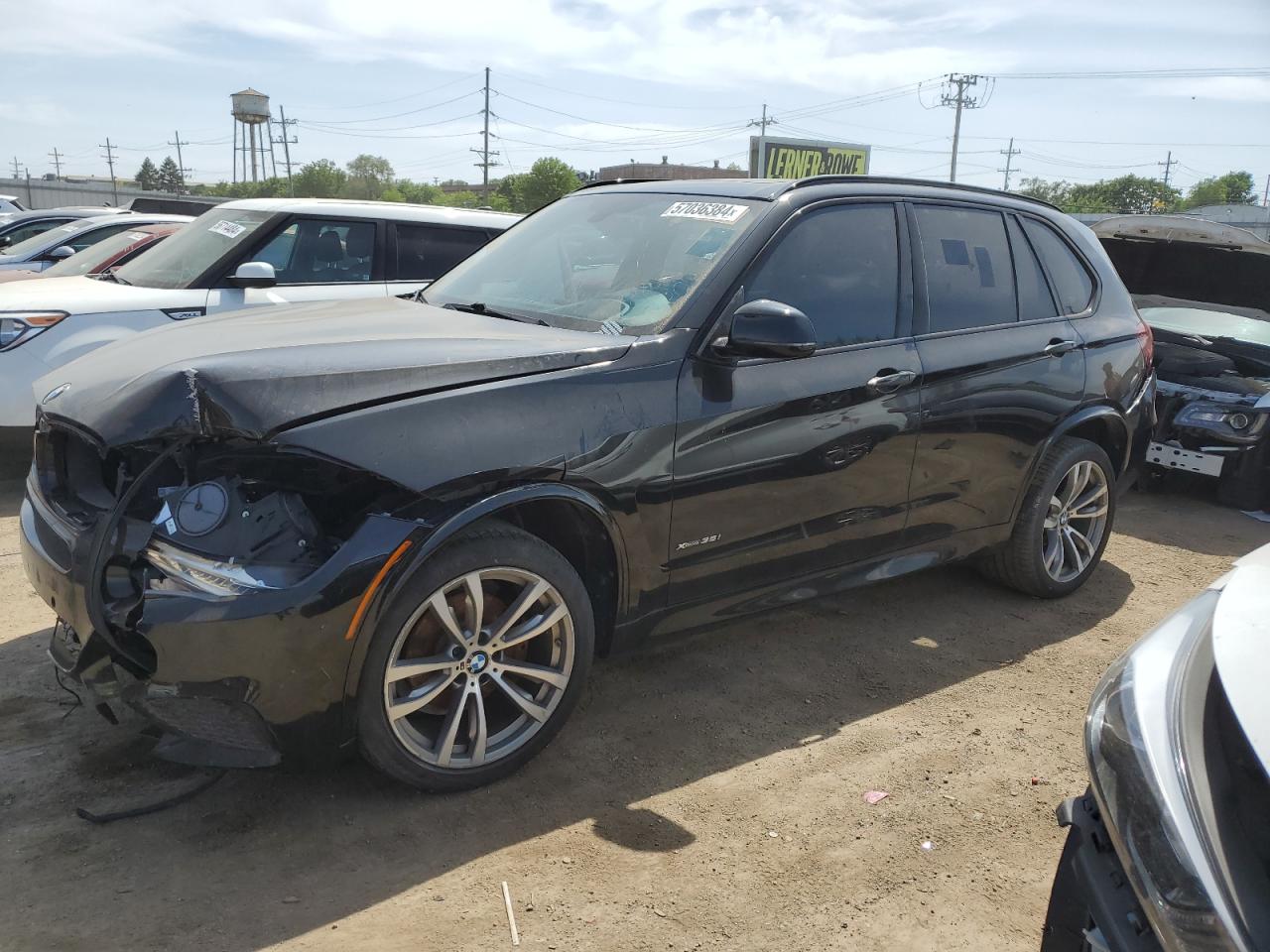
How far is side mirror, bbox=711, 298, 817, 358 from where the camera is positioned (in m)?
3.19

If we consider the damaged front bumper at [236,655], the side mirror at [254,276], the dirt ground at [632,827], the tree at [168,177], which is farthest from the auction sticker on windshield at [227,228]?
the tree at [168,177]

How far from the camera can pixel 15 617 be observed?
4.09m

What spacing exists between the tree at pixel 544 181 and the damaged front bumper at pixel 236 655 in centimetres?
7158

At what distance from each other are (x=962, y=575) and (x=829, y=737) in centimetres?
208

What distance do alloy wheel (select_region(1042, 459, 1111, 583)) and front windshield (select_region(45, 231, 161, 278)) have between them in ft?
24.6

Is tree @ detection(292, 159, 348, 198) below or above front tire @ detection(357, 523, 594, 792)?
above

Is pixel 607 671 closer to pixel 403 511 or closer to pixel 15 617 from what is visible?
pixel 403 511

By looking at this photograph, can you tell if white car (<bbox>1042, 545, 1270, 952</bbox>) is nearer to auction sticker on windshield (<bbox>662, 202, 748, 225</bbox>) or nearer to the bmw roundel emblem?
A: auction sticker on windshield (<bbox>662, 202, 748, 225</bbox>)

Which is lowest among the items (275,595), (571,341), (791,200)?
(275,595)

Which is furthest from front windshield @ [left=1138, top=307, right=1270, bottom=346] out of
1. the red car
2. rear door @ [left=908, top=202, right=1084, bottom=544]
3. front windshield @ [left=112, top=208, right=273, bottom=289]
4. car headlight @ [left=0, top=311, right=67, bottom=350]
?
the red car

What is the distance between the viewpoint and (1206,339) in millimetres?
7582

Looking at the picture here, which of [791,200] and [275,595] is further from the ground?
[791,200]

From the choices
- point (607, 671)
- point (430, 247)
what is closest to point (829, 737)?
point (607, 671)

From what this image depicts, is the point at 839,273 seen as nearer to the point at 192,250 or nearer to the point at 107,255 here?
the point at 192,250
